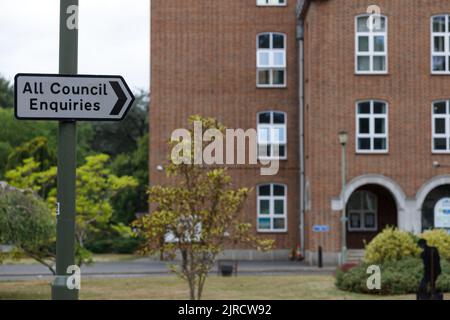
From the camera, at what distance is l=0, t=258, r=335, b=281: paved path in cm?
3709

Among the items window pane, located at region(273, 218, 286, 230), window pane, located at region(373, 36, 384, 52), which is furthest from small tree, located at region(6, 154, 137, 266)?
window pane, located at region(373, 36, 384, 52)

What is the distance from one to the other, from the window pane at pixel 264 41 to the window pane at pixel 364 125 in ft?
25.2

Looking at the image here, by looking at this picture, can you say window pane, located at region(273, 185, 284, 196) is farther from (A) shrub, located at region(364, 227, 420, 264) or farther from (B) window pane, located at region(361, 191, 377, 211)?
(A) shrub, located at region(364, 227, 420, 264)

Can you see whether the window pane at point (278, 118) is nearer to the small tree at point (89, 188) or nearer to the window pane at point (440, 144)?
the window pane at point (440, 144)

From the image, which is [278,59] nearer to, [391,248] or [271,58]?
Result: [271,58]

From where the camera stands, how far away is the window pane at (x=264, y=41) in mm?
46719

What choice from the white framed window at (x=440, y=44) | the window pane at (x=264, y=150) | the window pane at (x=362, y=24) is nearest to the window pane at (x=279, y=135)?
the window pane at (x=264, y=150)

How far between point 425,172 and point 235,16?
1272 cm

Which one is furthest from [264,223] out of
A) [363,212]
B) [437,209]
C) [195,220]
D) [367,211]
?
[195,220]

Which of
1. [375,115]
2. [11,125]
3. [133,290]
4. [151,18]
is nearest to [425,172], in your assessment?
[375,115]

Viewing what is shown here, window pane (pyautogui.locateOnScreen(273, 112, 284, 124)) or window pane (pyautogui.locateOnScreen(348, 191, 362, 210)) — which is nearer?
window pane (pyautogui.locateOnScreen(348, 191, 362, 210))

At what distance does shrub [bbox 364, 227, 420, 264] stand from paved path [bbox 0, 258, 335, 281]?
28.6 feet

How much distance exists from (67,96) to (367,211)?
38862 millimetres

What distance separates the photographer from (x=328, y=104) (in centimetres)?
4166
